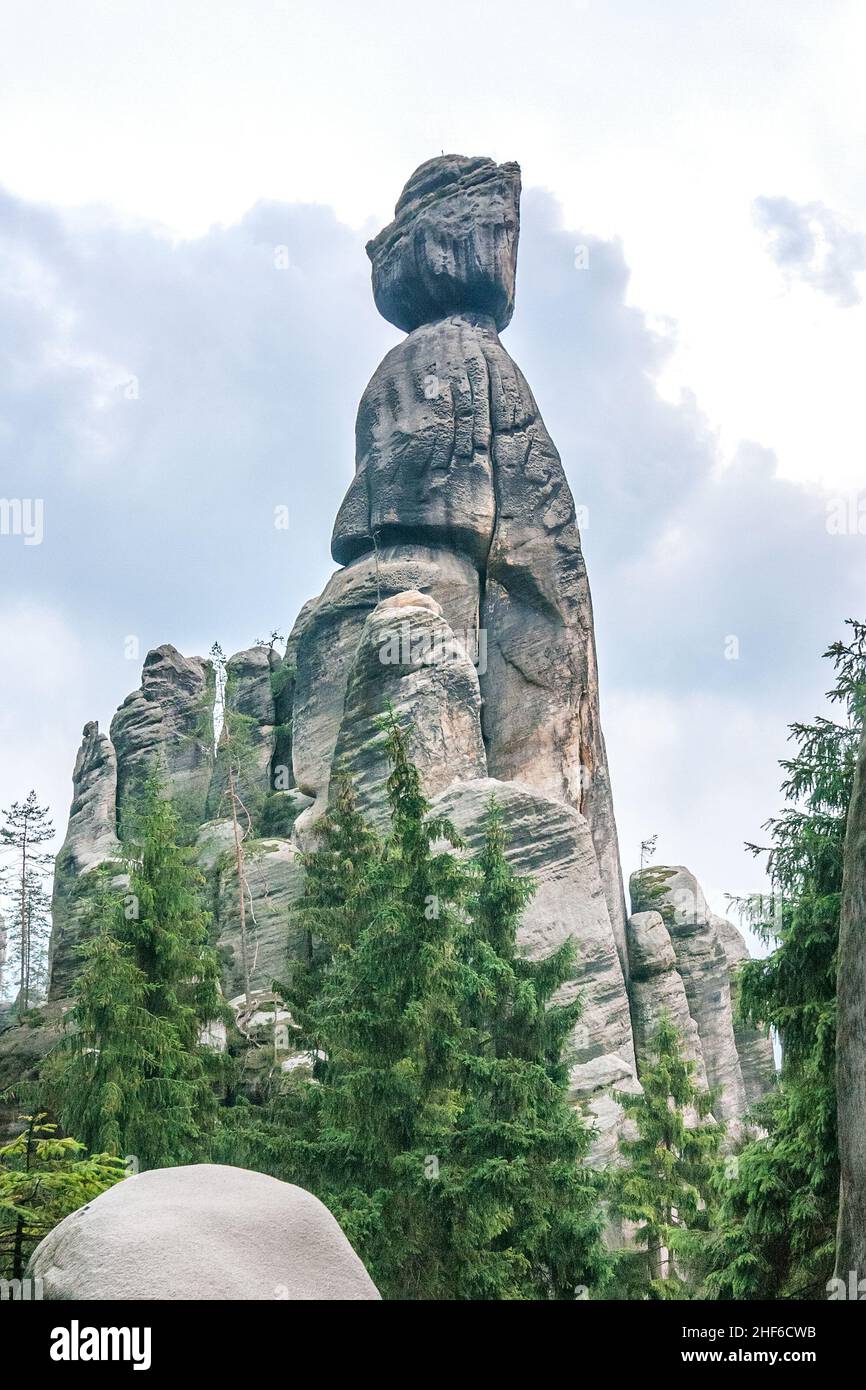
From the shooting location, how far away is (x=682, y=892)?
40.7m

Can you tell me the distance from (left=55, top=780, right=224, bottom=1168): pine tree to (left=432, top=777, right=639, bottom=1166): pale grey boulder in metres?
10.1

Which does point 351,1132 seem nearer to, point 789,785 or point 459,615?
point 789,785

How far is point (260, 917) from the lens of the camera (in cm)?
3075

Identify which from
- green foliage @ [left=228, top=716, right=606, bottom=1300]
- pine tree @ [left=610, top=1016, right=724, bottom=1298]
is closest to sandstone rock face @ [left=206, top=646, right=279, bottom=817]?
pine tree @ [left=610, top=1016, right=724, bottom=1298]

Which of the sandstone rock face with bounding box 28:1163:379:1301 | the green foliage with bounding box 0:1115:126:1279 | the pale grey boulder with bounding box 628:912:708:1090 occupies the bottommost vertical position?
the sandstone rock face with bounding box 28:1163:379:1301

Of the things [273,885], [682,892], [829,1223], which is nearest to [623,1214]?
[829,1223]

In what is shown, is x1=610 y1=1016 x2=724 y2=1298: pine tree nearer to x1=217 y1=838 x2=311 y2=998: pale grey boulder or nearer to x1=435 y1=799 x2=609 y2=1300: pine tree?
x1=435 y1=799 x2=609 y2=1300: pine tree

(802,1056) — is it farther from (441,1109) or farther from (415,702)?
(415,702)

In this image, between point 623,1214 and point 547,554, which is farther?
point 547,554

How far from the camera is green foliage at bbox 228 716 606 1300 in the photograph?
1473 cm

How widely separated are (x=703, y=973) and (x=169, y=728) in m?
19.9

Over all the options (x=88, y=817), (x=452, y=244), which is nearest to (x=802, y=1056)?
(x=88, y=817)

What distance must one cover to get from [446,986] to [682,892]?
26167 mm
